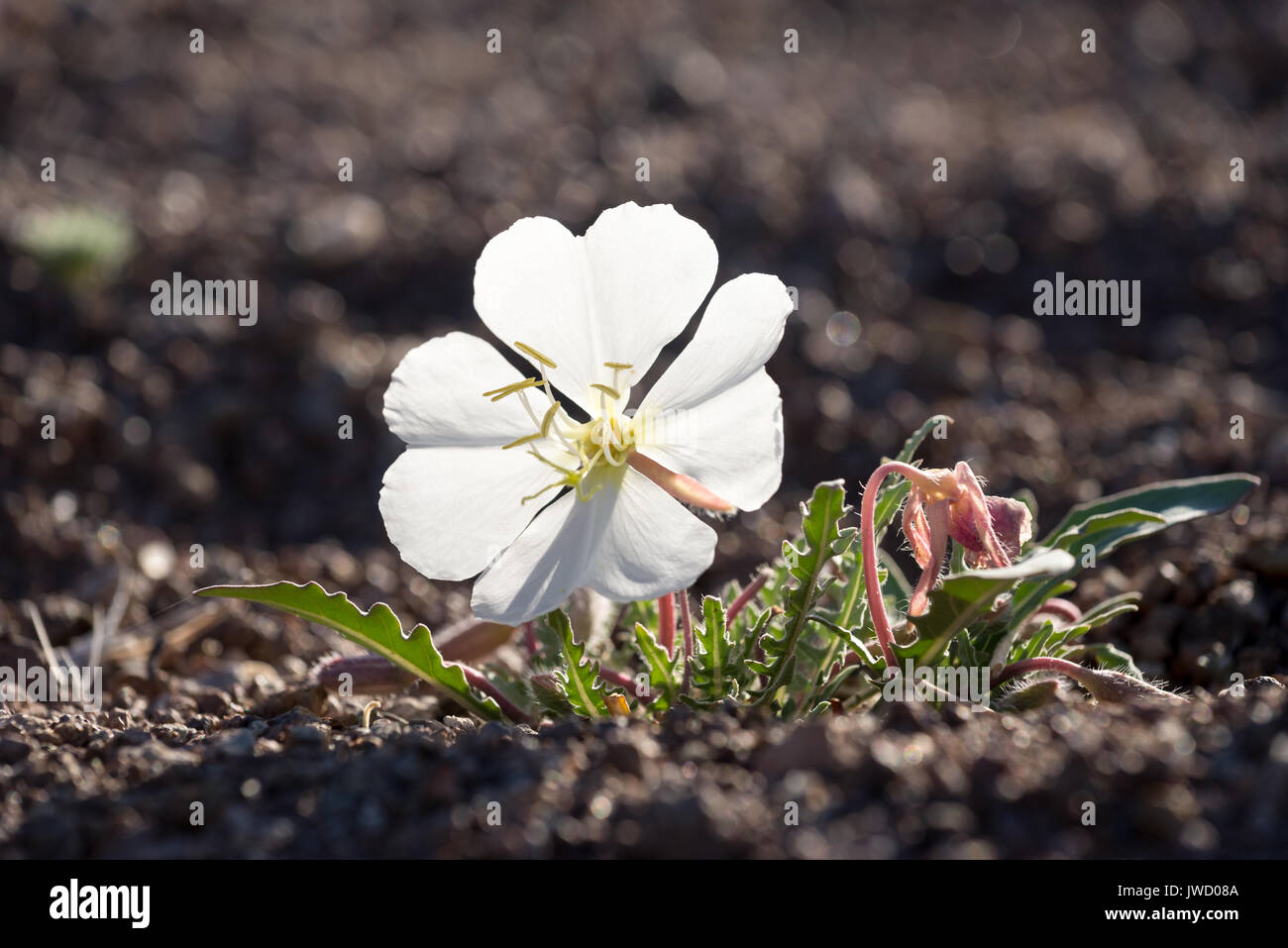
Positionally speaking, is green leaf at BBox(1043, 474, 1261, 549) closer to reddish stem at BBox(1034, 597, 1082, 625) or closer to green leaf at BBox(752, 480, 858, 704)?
reddish stem at BBox(1034, 597, 1082, 625)

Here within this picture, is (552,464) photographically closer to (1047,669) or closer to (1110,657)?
(1047,669)

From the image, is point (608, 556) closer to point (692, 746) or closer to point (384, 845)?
point (692, 746)

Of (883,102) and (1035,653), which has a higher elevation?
(883,102)

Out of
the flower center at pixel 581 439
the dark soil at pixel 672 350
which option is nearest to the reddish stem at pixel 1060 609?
the dark soil at pixel 672 350

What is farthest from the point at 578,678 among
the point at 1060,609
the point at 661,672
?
the point at 1060,609

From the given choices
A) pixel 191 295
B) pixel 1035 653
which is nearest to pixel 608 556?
pixel 1035 653

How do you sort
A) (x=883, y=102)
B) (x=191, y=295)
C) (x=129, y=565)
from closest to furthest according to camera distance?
(x=129, y=565), (x=191, y=295), (x=883, y=102)
